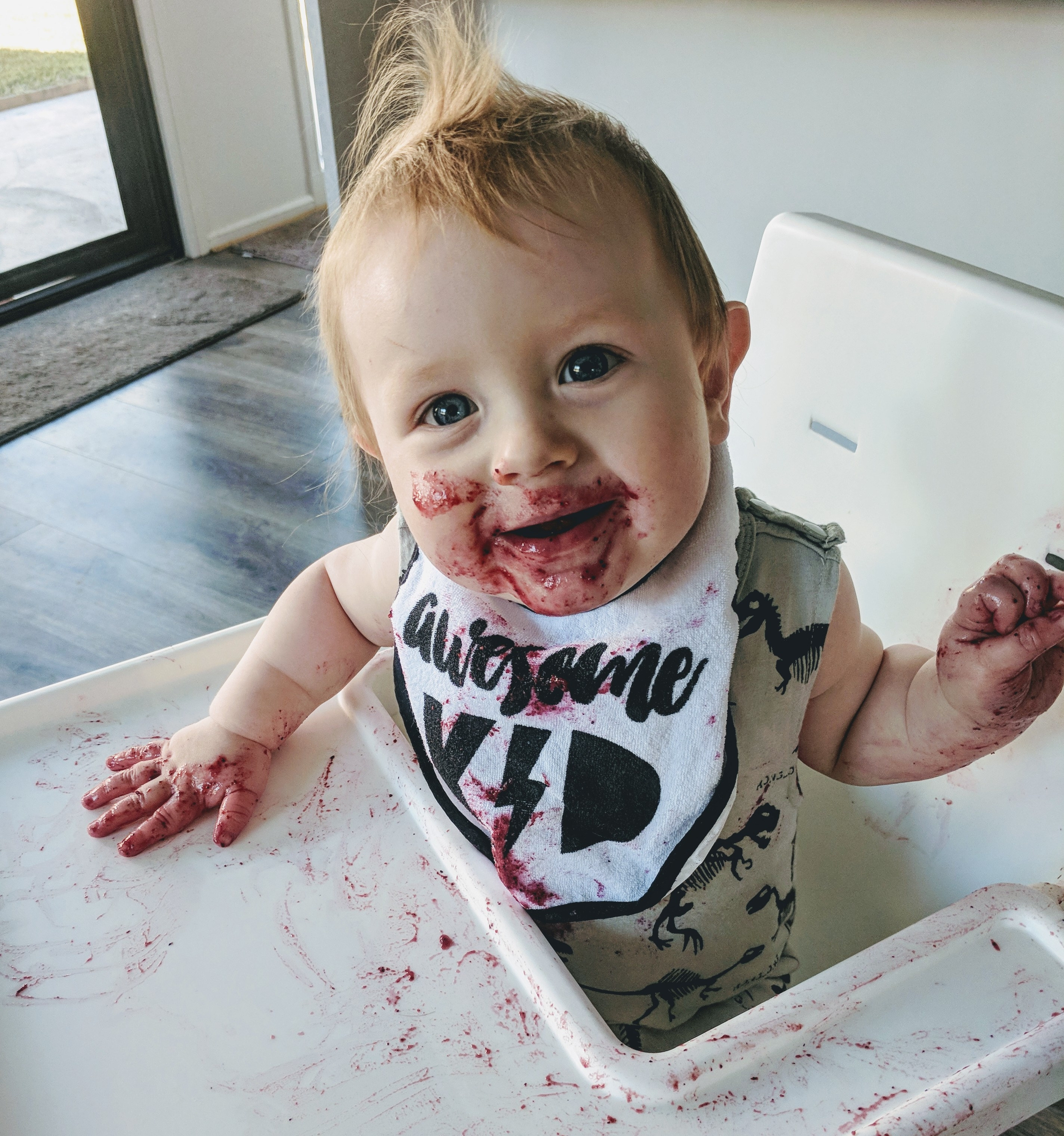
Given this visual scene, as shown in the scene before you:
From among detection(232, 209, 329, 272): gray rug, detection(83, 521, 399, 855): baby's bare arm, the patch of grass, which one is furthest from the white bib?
the patch of grass

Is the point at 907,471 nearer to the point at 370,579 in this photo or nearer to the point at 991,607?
the point at 991,607

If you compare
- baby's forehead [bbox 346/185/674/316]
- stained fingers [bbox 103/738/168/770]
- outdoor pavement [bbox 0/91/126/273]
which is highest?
baby's forehead [bbox 346/185/674/316]

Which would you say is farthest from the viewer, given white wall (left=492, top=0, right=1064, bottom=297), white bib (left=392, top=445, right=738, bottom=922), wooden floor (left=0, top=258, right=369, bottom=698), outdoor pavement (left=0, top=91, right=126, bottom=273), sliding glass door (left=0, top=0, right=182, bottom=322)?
outdoor pavement (left=0, top=91, right=126, bottom=273)

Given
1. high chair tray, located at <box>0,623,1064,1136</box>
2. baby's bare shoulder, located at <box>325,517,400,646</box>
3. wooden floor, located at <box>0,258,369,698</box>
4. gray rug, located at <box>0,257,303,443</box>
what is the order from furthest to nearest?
gray rug, located at <box>0,257,303,443</box> → wooden floor, located at <box>0,258,369,698</box> → baby's bare shoulder, located at <box>325,517,400,646</box> → high chair tray, located at <box>0,623,1064,1136</box>

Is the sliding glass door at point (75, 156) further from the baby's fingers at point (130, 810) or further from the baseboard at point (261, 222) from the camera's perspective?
the baby's fingers at point (130, 810)

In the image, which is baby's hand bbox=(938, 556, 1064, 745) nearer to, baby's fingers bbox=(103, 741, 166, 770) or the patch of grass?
baby's fingers bbox=(103, 741, 166, 770)

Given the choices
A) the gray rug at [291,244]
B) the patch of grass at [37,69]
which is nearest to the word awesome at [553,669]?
the gray rug at [291,244]

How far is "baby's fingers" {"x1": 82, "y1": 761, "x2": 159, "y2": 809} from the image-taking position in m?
0.61

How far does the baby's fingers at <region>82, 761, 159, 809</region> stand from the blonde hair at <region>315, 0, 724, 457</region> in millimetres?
246

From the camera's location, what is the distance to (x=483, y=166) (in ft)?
1.68

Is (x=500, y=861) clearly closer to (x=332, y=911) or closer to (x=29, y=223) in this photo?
(x=332, y=911)

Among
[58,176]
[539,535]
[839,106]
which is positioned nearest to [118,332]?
[58,176]

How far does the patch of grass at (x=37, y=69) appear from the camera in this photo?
8.66ft

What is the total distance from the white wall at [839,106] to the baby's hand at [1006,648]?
781 mm
